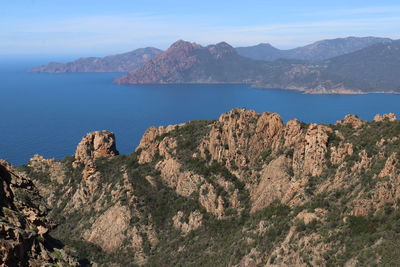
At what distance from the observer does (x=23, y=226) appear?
118ft

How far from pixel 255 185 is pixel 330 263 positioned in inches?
1244

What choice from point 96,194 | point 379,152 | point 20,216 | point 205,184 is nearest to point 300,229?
point 379,152

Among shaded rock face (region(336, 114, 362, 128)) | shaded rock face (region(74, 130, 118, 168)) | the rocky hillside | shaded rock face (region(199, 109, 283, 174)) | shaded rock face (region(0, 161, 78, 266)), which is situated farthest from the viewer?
shaded rock face (region(74, 130, 118, 168))

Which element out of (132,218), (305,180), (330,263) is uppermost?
(305,180)

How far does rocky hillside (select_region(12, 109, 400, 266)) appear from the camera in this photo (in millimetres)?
61906

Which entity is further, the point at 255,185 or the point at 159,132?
Answer: the point at 159,132

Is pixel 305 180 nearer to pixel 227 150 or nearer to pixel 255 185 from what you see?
pixel 255 185

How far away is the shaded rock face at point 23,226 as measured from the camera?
30859 mm

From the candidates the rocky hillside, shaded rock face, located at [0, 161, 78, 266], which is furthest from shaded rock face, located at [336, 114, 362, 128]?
shaded rock face, located at [0, 161, 78, 266]

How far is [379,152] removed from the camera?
2815 inches

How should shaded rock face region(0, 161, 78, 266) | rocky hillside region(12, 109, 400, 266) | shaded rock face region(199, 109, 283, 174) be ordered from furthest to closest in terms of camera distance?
1. shaded rock face region(199, 109, 283, 174)
2. rocky hillside region(12, 109, 400, 266)
3. shaded rock face region(0, 161, 78, 266)

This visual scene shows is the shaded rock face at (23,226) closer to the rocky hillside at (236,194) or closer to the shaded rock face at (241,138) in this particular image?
the rocky hillside at (236,194)

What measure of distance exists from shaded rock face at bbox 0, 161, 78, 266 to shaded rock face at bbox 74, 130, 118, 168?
2560 inches

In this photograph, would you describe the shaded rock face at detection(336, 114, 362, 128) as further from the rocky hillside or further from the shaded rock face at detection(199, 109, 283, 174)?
the shaded rock face at detection(199, 109, 283, 174)
